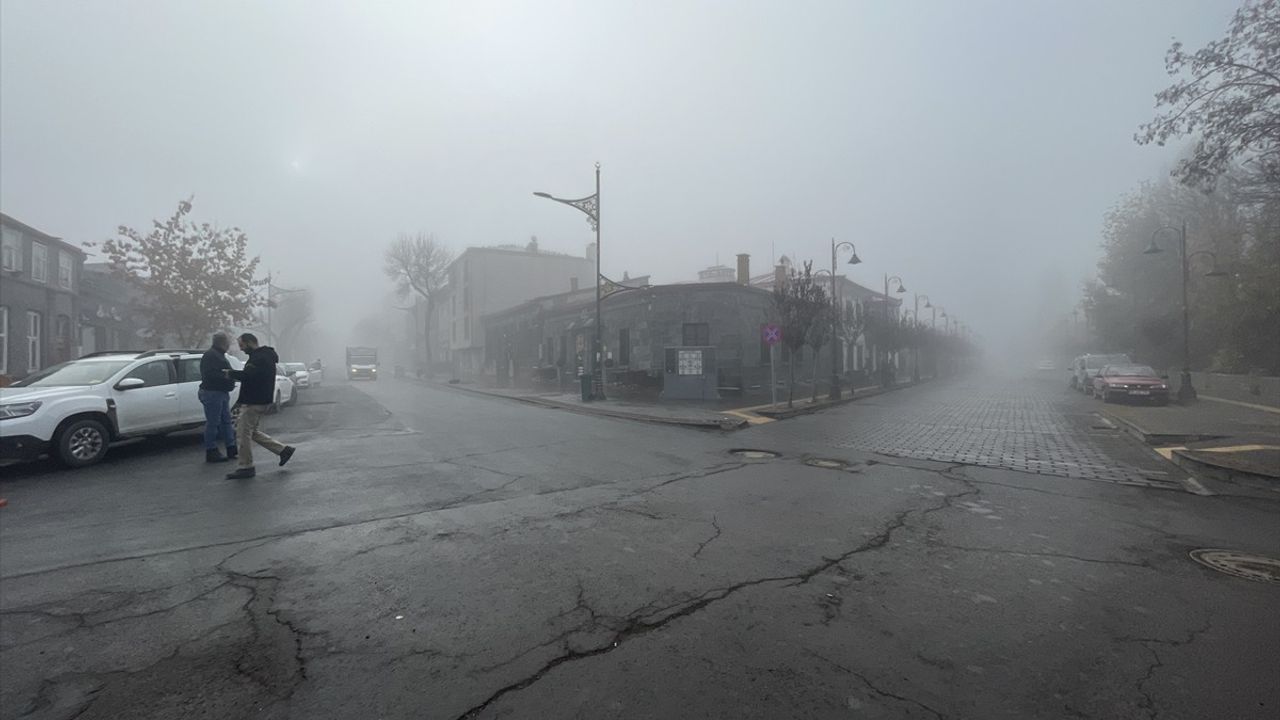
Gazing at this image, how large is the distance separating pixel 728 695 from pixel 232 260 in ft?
83.3

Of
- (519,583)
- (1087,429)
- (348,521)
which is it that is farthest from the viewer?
(1087,429)

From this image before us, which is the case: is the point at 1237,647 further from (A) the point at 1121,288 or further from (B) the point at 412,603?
(A) the point at 1121,288

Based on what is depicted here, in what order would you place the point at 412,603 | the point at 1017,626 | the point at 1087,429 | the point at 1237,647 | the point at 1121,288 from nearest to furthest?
1. the point at 1237,647
2. the point at 1017,626
3. the point at 412,603
4. the point at 1087,429
5. the point at 1121,288

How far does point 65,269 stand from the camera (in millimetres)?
26172

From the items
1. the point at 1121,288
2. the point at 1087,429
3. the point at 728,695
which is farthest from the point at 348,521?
the point at 1121,288

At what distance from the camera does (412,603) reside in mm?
3645

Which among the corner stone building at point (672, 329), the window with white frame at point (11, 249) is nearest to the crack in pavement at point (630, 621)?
the corner stone building at point (672, 329)

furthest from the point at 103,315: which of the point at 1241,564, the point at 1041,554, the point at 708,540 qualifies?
the point at 1241,564

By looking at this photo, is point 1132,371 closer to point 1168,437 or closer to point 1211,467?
point 1168,437

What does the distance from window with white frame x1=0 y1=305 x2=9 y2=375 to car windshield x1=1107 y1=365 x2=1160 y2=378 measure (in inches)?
1610

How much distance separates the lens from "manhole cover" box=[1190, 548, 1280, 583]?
4.27 metres

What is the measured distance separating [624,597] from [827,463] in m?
5.87

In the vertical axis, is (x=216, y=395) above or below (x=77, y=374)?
below

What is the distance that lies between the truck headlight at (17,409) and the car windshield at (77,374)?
96 centimetres
